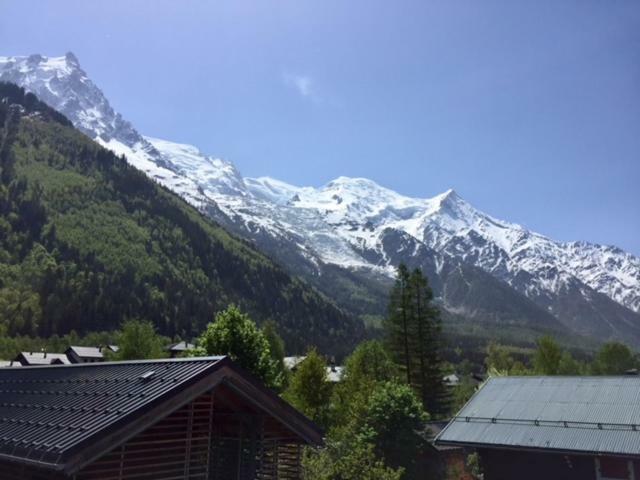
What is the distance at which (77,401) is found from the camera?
1193 centimetres

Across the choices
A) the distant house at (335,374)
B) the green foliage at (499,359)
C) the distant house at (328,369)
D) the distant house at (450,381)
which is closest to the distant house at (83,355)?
the distant house at (328,369)

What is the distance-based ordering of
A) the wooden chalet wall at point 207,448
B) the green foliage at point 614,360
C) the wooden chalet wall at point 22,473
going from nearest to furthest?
the wooden chalet wall at point 22,473 → the wooden chalet wall at point 207,448 → the green foliage at point 614,360

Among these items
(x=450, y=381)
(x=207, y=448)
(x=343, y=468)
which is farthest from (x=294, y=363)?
(x=207, y=448)

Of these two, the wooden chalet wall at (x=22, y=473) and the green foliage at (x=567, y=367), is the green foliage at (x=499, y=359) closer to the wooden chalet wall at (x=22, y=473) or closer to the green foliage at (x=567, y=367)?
the green foliage at (x=567, y=367)

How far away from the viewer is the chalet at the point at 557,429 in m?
23.0

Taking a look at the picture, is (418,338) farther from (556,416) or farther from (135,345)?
(556,416)

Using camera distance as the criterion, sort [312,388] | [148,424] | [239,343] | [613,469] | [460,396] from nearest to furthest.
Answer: [148,424] < [613,469] < [239,343] < [312,388] < [460,396]

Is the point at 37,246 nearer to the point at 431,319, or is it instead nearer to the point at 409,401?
the point at 431,319

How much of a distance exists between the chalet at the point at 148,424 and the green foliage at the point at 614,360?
82688 millimetres

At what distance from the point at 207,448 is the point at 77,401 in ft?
9.49

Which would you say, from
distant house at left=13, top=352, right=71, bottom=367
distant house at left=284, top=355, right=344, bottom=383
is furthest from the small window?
distant house at left=13, top=352, right=71, bottom=367

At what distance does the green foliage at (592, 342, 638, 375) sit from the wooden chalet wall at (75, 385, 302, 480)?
271 ft

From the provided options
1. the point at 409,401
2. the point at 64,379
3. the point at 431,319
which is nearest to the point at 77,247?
the point at 431,319

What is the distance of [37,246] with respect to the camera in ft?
543
